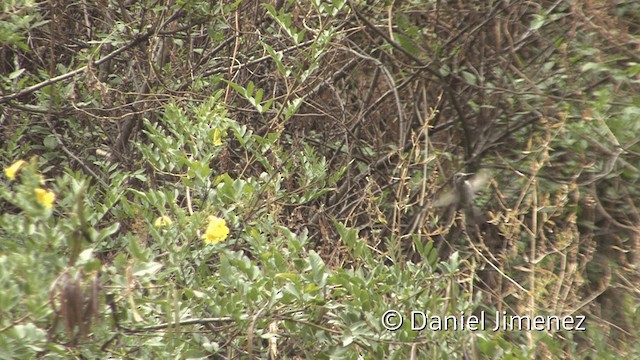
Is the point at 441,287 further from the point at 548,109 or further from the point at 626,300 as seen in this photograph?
the point at 548,109

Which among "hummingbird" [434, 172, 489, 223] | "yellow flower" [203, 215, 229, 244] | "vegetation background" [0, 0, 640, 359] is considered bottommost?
"hummingbird" [434, 172, 489, 223]

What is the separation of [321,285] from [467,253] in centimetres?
172

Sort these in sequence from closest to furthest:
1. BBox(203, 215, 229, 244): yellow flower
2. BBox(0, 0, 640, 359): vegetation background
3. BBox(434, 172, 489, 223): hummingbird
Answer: BBox(203, 215, 229, 244): yellow flower → BBox(0, 0, 640, 359): vegetation background → BBox(434, 172, 489, 223): hummingbird

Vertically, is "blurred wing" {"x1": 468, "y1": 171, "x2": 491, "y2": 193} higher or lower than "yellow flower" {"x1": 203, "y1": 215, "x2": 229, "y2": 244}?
lower

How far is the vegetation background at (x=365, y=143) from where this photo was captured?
6.95ft

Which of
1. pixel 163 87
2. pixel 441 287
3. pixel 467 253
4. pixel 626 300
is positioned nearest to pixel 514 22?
pixel 467 253

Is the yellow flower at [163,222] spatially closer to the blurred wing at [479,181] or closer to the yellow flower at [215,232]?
the yellow flower at [215,232]

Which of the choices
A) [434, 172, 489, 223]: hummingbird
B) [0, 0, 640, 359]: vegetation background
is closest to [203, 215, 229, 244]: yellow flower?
[0, 0, 640, 359]: vegetation background

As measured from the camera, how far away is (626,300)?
9.63 ft

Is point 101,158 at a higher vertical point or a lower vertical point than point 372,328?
lower

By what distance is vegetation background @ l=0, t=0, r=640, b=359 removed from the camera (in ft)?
6.95

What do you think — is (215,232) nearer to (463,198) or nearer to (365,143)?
(463,198)

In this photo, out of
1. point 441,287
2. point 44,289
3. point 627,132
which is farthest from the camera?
point 627,132

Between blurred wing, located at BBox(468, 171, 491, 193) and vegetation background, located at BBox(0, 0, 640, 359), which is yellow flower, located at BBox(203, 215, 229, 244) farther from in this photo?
blurred wing, located at BBox(468, 171, 491, 193)
